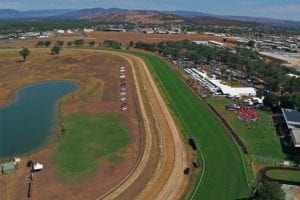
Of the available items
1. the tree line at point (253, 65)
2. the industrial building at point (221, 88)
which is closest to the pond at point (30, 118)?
Result: the industrial building at point (221, 88)

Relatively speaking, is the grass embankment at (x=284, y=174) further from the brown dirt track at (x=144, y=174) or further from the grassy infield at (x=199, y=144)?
the brown dirt track at (x=144, y=174)

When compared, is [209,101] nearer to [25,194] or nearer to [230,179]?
[230,179]

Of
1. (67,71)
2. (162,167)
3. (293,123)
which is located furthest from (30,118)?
(293,123)

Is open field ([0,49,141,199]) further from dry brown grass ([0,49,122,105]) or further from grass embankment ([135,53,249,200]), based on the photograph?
grass embankment ([135,53,249,200])

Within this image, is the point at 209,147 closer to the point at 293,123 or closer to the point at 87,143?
the point at 293,123

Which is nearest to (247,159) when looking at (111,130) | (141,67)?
(111,130)

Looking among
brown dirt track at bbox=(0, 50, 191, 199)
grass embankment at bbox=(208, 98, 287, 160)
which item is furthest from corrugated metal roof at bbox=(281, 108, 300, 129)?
brown dirt track at bbox=(0, 50, 191, 199)

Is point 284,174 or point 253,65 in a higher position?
point 253,65
